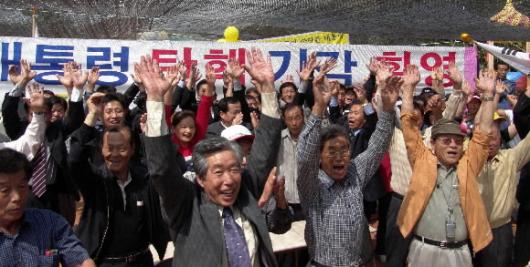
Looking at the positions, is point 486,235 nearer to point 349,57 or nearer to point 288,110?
point 288,110

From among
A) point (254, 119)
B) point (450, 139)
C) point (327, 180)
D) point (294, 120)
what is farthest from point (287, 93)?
point (327, 180)

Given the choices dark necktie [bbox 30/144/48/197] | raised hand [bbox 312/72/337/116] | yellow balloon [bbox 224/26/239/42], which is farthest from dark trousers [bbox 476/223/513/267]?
yellow balloon [bbox 224/26/239/42]

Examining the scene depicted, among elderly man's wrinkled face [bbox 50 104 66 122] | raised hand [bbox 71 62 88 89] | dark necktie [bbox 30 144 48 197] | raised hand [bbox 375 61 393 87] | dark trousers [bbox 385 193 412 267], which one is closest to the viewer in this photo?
raised hand [bbox 375 61 393 87]

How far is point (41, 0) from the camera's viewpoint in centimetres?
489

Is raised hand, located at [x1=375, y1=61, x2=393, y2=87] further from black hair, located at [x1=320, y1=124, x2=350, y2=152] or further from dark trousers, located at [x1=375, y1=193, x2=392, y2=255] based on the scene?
dark trousers, located at [x1=375, y1=193, x2=392, y2=255]

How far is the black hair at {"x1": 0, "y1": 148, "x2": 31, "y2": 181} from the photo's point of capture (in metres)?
1.68

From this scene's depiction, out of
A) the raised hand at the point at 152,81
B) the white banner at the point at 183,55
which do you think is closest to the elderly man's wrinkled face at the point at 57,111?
the white banner at the point at 183,55

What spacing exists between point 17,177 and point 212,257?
80 cm

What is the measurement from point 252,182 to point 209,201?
0.87 ft

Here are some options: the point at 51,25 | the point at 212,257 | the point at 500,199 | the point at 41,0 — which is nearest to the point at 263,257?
the point at 212,257

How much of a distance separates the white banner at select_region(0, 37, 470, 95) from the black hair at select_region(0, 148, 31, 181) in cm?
468

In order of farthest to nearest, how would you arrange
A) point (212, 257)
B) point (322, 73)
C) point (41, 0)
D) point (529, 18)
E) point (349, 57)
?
point (349, 57)
point (529, 18)
point (41, 0)
point (322, 73)
point (212, 257)

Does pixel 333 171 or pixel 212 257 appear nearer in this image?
pixel 212 257

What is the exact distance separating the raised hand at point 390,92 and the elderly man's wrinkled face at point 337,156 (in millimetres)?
350
